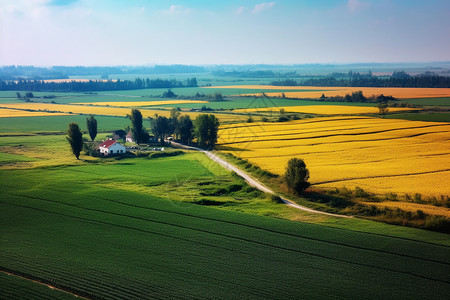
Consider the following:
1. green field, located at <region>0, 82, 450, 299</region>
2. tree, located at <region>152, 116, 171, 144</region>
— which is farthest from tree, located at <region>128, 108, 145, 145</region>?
green field, located at <region>0, 82, 450, 299</region>

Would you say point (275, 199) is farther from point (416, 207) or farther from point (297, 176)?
point (416, 207)

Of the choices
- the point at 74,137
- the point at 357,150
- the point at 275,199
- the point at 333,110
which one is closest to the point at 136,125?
the point at 74,137

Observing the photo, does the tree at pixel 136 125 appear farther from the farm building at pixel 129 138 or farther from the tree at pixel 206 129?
the tree at pixel 206 129

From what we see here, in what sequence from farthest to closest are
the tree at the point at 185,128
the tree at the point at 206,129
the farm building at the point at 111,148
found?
the tree at the point at 185,128, the tree at the point at 206,129, the farm building at the point at 111,148

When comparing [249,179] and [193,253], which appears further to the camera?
[249,179]

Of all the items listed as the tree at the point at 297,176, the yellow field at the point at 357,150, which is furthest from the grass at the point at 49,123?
the tree at the point at 297,176

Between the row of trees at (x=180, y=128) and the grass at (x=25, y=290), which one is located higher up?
the row of trees at (x=180, y=128)
